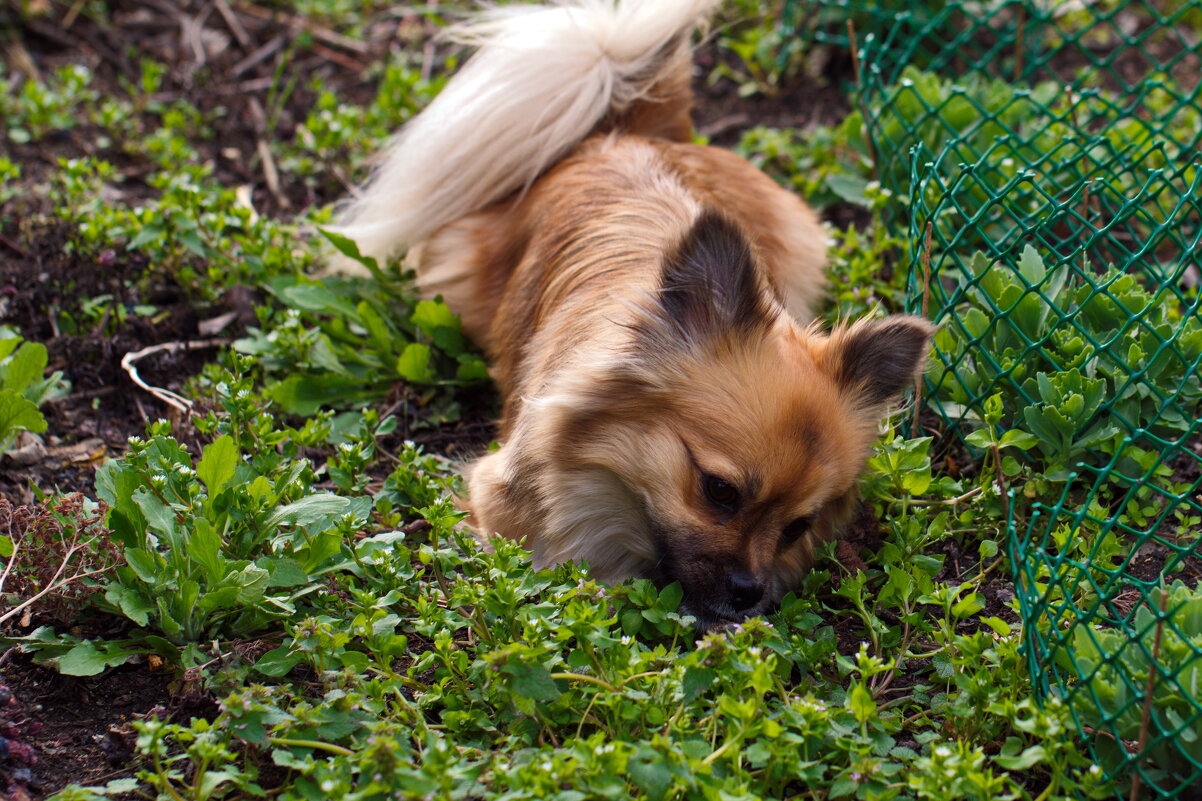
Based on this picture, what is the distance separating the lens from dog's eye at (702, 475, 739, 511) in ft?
10.0

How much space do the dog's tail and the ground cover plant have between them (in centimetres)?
36

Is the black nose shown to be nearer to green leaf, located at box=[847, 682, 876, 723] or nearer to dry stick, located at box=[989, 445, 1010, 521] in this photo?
green leaf, located at box=[847, 682, 876, 723]

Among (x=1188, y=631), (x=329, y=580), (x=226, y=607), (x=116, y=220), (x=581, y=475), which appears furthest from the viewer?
(x=116, y=220)

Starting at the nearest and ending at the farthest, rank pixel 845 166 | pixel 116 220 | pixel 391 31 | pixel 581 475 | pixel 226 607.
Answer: pixel 226 607
pixel 581 475
pixel 116 220
pixel 845 166
pixel 391 31

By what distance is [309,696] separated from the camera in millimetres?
2785

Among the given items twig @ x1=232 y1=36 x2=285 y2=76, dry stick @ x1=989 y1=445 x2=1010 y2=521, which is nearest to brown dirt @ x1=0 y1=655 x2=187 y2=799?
dry stick @ x1=989 y1=445 x2=1010 y2=521

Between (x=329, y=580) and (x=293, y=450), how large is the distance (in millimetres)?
507

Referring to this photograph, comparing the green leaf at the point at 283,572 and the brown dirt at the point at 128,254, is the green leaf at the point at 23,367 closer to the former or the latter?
the brown dirt at the point at 128,254

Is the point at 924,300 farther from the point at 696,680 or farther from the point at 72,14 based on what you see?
the point at 72,14

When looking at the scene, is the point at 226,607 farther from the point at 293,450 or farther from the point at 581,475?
the point at 581,475

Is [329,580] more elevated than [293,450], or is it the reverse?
[293,450]

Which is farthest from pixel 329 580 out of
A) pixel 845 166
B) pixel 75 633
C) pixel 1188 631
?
pixel 845 166

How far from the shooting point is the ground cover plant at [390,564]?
2.50 meters

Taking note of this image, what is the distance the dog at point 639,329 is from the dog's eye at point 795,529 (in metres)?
0.02
